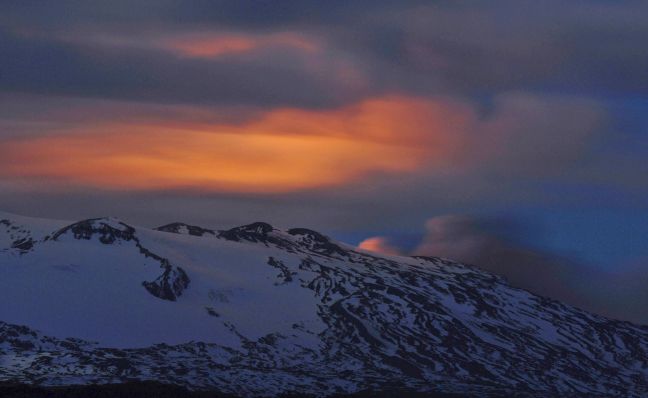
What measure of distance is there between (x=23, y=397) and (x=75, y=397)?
12781 mm

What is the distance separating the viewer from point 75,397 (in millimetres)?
197750

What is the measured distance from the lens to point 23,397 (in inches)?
7333
